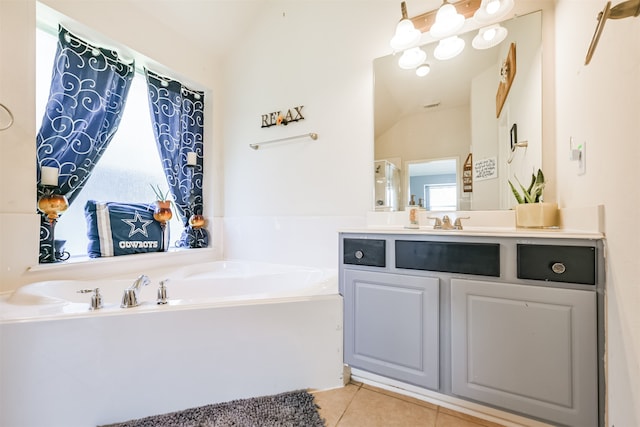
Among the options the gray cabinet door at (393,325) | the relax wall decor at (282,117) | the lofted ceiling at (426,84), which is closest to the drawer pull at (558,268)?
the gray cabinet door at (393,325)

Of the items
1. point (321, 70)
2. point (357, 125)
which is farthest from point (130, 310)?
point (321, 70)

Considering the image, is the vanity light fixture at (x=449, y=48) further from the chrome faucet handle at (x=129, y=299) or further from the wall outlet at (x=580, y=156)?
the chrome faucet handle at (x=129, y=299)

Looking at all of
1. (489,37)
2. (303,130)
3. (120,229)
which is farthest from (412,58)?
(120,229)

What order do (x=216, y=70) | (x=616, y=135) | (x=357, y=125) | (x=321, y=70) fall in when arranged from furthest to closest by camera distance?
(x=216, y=70) → (x=321, y=70) → (x=357, y=125) → (x=616, y=135)

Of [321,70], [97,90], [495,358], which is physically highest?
[321,70]

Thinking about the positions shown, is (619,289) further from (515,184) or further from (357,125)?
(357,125)

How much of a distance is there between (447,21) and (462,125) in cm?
64

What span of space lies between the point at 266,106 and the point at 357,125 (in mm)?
910

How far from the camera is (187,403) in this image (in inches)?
45.9

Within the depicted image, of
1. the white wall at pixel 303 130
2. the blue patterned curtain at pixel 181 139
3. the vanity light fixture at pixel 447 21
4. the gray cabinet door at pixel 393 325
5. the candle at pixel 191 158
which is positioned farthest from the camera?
the candle at pixel 191 158

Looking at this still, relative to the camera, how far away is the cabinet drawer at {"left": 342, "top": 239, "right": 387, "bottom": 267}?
1335 mm

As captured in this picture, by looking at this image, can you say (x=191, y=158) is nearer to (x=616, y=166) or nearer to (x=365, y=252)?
(x=365, y=252)

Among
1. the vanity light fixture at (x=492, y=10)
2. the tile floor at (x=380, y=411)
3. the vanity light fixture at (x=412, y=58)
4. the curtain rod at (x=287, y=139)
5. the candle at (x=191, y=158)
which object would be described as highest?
the vanity light fixture at (x=492, y=10)

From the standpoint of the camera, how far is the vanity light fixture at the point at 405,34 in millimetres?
1654
